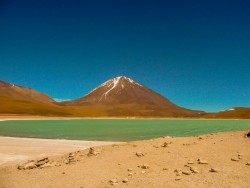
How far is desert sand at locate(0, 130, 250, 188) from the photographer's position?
1086cm

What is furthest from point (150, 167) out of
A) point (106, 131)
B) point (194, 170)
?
point (106, 131)

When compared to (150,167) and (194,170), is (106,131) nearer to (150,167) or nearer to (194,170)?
(150,167)

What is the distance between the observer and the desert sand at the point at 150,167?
10.9 meters

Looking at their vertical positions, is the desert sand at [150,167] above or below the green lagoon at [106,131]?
below

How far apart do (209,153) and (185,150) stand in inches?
44.9

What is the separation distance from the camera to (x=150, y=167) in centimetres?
1238

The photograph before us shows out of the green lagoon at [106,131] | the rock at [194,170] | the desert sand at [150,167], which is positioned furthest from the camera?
the green lagoon at [106,131]

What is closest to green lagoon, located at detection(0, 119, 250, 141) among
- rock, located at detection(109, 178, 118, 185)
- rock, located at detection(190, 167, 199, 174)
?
rock, located at detection(190, 167, 199, 174)

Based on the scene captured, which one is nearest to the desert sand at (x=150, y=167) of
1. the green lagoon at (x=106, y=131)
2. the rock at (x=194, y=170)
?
the rock at (x=194, y=170)

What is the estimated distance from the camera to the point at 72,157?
15.7 metres

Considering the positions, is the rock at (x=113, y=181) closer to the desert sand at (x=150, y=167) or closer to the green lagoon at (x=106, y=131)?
the desert sand at (x=150, y=167)

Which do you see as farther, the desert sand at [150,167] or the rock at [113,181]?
the rock at [113,181]

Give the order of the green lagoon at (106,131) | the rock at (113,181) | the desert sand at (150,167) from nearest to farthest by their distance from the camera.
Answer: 1. the desert sand at (150,167)
2. the rock at (113,181)
3. the green lagoon at (106,131)

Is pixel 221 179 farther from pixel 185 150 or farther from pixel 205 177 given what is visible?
pixel 185 150
